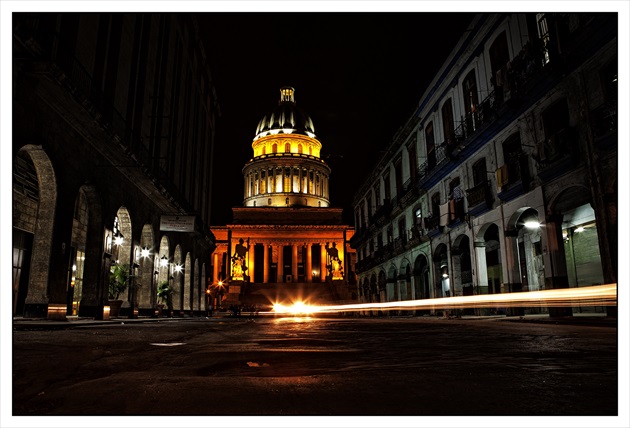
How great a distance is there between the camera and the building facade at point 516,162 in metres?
13.1

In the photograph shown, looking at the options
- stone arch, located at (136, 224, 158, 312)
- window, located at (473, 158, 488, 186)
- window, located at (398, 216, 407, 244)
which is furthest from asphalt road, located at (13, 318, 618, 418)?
window, located at (398, 216, 407, 244)

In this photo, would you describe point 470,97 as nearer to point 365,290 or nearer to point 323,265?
point 365,290

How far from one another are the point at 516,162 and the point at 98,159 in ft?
53.9

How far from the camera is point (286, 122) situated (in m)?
91.4

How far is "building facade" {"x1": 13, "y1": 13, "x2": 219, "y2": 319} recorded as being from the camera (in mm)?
12578

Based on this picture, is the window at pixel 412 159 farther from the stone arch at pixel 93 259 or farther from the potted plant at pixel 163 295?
the stone arch at pixel 93 259

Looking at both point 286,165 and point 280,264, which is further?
point 286,165

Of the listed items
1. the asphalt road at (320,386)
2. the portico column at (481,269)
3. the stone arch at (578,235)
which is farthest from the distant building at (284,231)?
the asphalt road at (320,386)

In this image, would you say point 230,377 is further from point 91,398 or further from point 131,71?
point 131,71

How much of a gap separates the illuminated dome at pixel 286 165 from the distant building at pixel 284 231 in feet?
0.62

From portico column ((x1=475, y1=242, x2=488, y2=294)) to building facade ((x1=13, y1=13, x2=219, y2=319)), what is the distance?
15.1m

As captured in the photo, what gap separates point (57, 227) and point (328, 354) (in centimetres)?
1326

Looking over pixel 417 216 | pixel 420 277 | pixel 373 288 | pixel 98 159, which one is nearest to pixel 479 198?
pixel 417 216

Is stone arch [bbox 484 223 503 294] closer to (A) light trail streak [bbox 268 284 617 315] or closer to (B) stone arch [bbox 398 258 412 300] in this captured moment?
(A) light trail streak [bbox 268 284 617 315]
